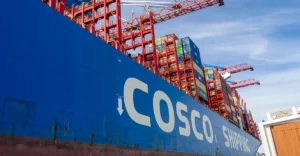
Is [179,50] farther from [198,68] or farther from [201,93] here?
[201,93]

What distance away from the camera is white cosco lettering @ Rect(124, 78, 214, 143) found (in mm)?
12023

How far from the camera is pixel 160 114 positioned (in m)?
14.4

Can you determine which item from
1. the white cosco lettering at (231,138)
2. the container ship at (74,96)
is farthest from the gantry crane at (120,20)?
the white cosco lettering at (231,138)

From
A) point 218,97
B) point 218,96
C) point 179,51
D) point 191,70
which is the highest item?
point 179,51

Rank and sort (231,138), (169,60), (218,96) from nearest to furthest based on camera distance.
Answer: (231,138) → (169,60) → (218,96)

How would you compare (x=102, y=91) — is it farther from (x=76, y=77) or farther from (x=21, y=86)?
(x=21, y=86)

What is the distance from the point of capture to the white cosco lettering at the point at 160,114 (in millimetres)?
12023

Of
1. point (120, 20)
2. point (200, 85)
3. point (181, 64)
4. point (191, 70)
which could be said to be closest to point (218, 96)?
point (200, 85)

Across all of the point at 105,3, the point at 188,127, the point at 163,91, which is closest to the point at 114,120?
the point at 163,91

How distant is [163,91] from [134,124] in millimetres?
4540

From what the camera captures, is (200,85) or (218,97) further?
(218,97)

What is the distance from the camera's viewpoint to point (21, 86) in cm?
689

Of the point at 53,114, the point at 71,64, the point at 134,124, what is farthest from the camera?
the point at 134,124

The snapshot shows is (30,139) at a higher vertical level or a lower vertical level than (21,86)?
lower
